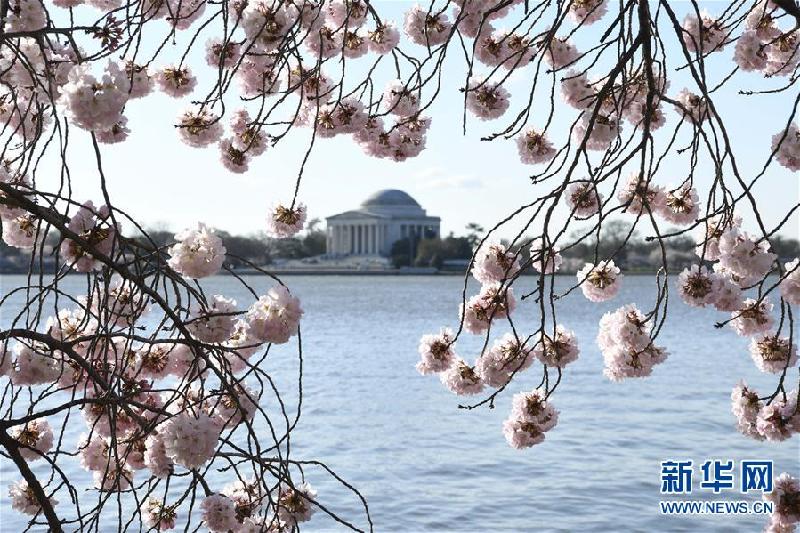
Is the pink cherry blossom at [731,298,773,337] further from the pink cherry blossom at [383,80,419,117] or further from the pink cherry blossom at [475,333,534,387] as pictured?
the pink cherry blossom at [383,80,419,117]

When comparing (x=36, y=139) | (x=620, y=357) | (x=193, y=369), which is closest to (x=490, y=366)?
(x=620, y=357)

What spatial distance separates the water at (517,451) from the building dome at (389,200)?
59255 millimetres

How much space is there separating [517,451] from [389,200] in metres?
68.6

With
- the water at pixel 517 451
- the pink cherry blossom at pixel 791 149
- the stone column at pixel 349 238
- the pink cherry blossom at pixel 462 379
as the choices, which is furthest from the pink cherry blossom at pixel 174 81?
the stone column at pixel 349 238

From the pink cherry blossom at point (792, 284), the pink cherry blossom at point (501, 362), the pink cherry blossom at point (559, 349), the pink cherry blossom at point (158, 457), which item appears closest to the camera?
the pink cherry blossom at point (158, 457)

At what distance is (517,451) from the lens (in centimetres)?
870

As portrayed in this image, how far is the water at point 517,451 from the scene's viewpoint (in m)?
6.85

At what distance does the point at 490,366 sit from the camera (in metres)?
3.10

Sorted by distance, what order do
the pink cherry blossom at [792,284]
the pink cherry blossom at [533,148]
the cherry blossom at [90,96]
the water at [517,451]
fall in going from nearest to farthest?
the cherry blossom at [90,96] < the pink cherry blossom at [792,284] < the pink cherry blossom at [533,148] < the water at [517,451]

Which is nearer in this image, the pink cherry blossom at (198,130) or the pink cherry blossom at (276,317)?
the pink cherry blossom at (276,317)

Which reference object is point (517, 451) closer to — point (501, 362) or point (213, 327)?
point (501, 362)

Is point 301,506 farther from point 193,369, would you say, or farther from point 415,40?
point 415,40

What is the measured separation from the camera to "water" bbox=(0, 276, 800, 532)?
6852mm

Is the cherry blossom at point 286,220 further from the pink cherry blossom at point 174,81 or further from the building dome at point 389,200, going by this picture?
the building dome at point 389,200
